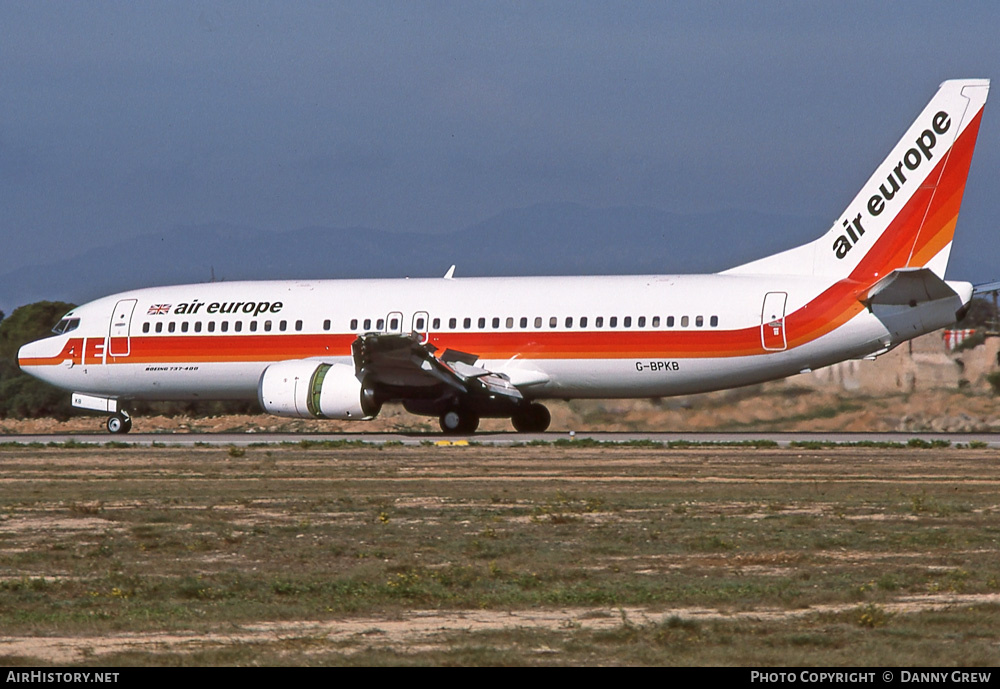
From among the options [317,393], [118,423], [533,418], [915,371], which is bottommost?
[533,418]

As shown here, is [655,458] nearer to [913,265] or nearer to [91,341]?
[913,265]

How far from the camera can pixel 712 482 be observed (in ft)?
73.9

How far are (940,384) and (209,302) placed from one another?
18528 mm

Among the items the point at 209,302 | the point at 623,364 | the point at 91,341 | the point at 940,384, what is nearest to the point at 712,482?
the point at 623,364

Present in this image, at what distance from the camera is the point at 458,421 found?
34969 millimetres

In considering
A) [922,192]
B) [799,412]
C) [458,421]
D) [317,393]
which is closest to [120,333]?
[317,393]

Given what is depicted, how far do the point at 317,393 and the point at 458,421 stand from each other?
371cm

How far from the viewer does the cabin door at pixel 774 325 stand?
1252 inches

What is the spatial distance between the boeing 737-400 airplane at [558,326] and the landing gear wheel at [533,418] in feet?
0.16

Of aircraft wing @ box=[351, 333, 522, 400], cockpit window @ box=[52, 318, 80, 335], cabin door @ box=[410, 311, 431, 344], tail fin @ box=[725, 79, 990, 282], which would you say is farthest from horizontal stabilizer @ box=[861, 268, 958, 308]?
cockpit window @ box=[52, 318, 80, 335]

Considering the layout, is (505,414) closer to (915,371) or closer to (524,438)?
(524,438)

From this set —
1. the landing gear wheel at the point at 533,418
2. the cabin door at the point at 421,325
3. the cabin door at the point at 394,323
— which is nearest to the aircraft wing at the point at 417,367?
the cabin door at the point at 421,325

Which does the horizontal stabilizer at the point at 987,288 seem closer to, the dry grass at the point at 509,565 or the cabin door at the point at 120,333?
the dry grass at the point at 509,565

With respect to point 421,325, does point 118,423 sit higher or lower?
lower
